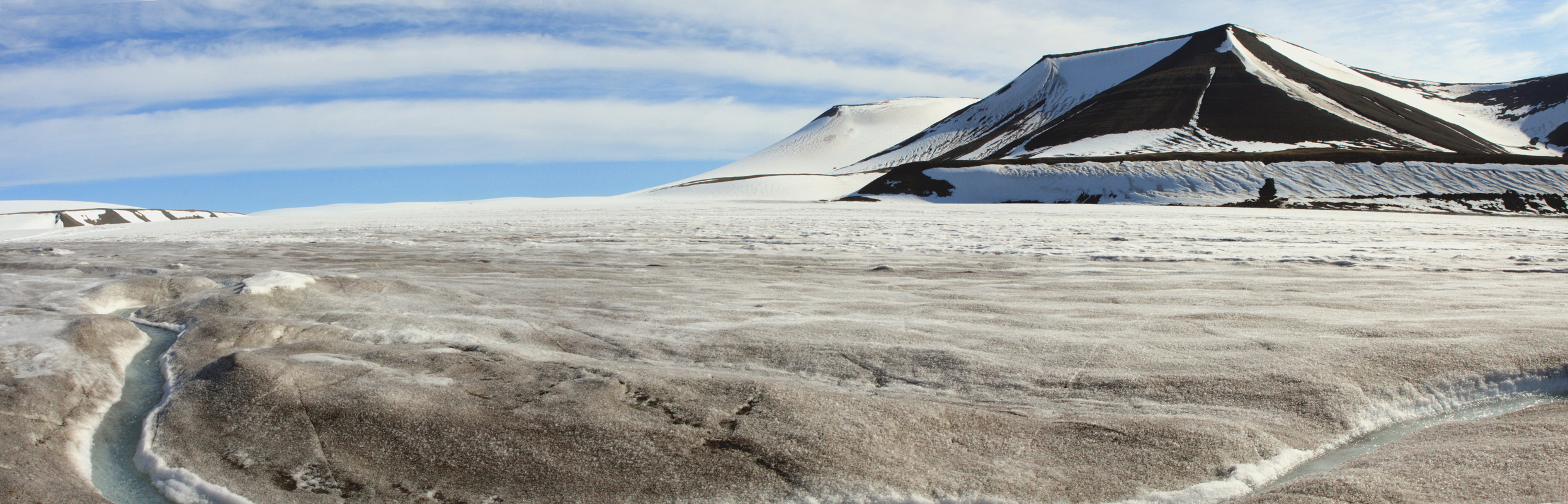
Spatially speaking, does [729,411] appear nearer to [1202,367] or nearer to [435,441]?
[435,441]

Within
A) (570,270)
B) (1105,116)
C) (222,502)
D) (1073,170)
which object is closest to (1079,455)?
(222,502)

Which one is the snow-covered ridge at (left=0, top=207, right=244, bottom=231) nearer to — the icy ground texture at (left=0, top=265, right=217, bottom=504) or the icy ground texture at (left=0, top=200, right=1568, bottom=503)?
the icy ground texture at (left=0, top=265, right=217, bottom=504)

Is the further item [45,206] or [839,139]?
[839,139]

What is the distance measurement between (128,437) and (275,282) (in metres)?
2.32

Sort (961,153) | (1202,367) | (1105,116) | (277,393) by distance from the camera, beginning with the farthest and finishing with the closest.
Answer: (961,153) → (1105,116) → (1202,367) → (277,393)

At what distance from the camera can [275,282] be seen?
4.77 meters

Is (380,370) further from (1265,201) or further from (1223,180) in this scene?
(1223,180)

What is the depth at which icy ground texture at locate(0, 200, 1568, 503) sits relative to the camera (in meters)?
2.18

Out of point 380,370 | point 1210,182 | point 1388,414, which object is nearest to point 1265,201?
point 1210,182

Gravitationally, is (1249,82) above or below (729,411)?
above

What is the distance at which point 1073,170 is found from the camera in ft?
108

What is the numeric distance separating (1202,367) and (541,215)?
64.1 feet

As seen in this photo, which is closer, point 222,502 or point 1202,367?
point 222,502

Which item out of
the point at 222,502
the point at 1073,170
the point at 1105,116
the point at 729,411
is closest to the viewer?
the point at 222,502
